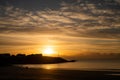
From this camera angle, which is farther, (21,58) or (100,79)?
(21,58)

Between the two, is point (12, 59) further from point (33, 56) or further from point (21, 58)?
point (33, 56)

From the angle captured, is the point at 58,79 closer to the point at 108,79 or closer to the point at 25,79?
the point at 25,79

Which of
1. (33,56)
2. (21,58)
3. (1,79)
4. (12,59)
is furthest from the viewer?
(33,56)

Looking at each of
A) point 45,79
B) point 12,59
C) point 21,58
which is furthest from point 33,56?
point 45,79

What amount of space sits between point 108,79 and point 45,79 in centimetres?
1124

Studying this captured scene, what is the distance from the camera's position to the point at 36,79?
4400cm

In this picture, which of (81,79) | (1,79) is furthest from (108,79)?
(1,79)

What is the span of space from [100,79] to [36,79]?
1136cm

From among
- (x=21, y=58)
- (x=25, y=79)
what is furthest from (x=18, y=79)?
(x=21, y=58)

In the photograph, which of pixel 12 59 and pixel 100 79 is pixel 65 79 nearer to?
pixel 100 79

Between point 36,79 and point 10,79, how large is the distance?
4519 millimetres

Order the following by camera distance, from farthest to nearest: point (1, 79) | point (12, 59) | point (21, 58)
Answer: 1. point (21, 58)
2. point (12, 59)
3. point (1, 79)

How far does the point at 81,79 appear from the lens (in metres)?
44.2

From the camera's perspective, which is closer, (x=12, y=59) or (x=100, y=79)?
(x=100, y=79)
